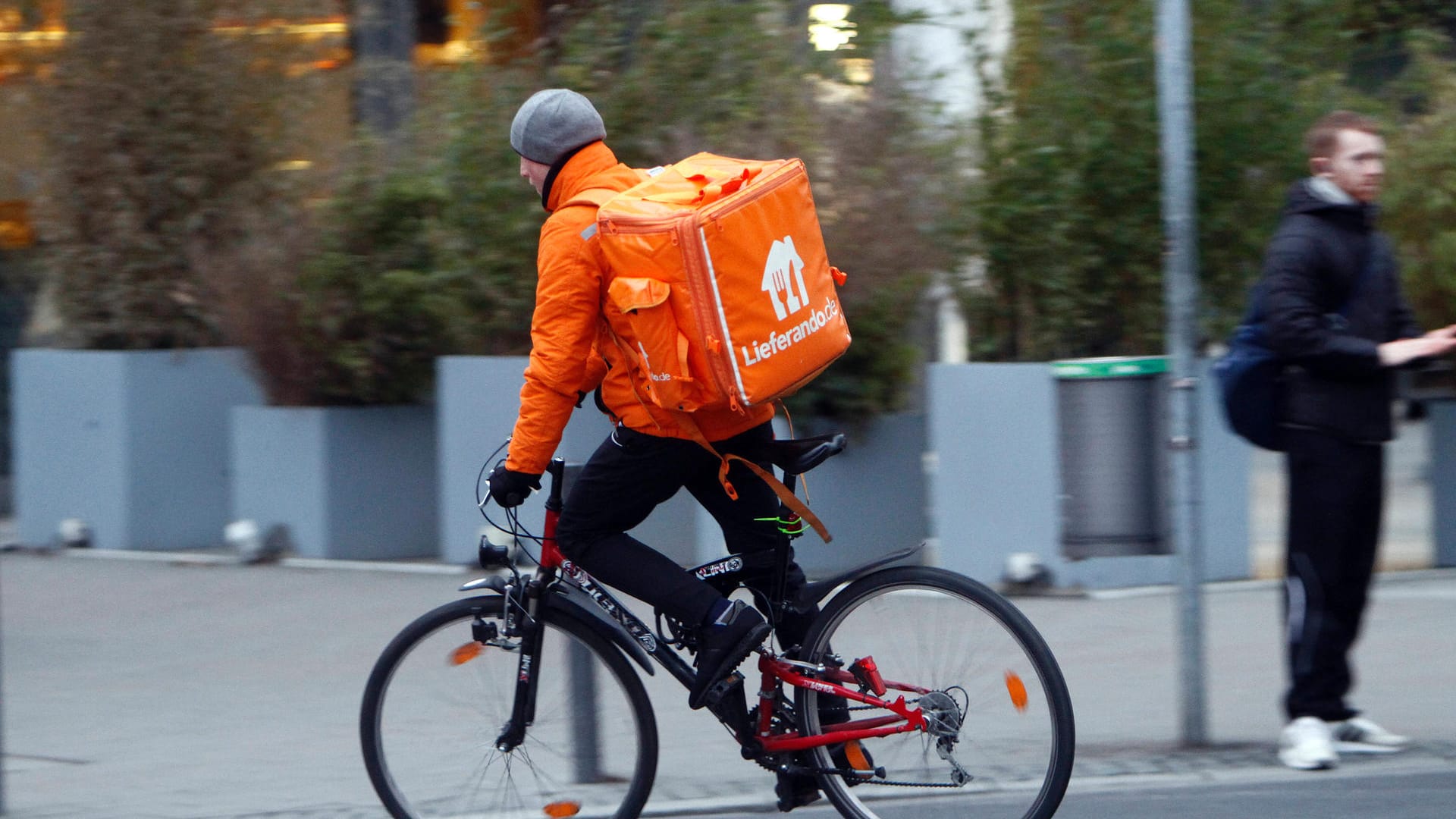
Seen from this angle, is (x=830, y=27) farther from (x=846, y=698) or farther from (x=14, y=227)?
(x=14, y=227)

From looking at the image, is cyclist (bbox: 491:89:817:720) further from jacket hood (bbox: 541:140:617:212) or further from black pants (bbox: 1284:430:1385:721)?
black pants (bbox: 1284:430:1385:721)

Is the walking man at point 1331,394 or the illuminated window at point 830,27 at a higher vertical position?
the illuminated window at point 830,27

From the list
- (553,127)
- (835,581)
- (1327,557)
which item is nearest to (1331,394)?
(1327,557)

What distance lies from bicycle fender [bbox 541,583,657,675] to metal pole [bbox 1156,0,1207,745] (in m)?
1.83

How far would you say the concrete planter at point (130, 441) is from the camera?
32.8ft

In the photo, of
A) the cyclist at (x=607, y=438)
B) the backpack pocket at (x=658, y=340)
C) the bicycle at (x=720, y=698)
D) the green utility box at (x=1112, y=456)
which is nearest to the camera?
the backpack pocket at (x=658, y=340)

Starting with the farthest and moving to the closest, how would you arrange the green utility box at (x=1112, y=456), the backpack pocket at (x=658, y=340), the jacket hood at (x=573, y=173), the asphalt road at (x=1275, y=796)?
1. the green utility box at (x=1112, y=456)
2. the asphalt road at (x=1275, y=796)
3. the jacket hood at (x=573, y=173)
4. the backpack pocket at (x=658, y=340)

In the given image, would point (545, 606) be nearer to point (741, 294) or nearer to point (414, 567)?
point (741, 294)

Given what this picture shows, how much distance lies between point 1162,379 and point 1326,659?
2706mm

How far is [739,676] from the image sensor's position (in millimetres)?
4430

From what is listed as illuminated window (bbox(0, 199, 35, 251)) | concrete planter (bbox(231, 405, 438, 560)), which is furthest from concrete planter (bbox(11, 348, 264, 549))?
illuminated window (bbox(0, 199, 35, 251))

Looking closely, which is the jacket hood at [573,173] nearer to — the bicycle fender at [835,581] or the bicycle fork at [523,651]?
the bicycle fork at [523,651]

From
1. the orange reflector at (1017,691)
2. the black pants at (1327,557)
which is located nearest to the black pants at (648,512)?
the orange reflector at (1017,691)

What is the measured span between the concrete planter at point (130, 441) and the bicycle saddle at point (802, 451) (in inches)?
244
